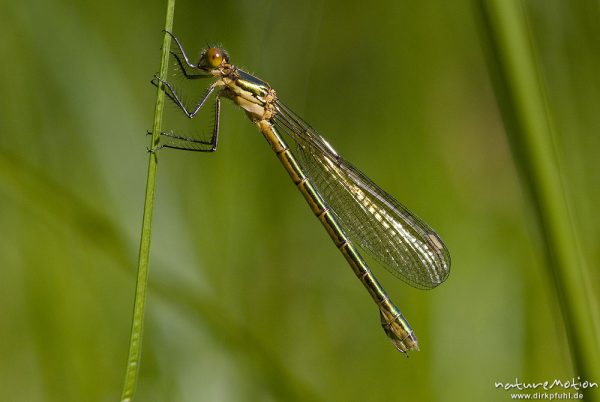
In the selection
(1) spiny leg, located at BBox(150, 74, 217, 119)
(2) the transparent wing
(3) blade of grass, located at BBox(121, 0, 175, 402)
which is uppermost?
(1) spiny leg, located at BBox(150, 74, 217, 119)

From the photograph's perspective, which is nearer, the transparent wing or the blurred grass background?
the blurred grass background

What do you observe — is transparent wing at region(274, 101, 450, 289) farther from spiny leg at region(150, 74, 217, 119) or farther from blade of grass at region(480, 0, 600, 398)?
blade of grass at region(480, 0, 600, 398)

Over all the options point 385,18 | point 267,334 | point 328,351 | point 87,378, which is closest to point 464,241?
point 328,351

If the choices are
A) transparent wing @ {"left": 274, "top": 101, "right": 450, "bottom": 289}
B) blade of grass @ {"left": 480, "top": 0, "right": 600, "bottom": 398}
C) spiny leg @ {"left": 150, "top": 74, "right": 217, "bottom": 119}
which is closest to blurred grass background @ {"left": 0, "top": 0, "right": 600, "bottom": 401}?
transparent wing @ {"left": 274, "top": 101, "right": 450, "bottom": 289}

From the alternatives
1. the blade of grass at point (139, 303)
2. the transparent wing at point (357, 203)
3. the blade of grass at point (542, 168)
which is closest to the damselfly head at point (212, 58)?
the transparent wing at point (357, 203)

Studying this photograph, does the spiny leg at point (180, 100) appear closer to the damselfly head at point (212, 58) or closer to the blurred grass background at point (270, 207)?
the damselfly head at point (212, 58)

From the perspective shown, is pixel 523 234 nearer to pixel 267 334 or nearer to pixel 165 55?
pixel 267 334

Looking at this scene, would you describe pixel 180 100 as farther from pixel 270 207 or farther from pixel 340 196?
pixel 340 196
